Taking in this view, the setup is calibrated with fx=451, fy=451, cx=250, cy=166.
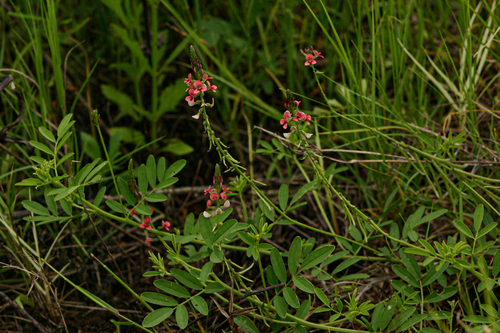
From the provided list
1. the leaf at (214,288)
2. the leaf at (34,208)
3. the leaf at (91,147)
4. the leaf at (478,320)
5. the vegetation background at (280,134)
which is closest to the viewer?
the leaf at (478,320)

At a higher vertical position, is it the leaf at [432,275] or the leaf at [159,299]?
the leaf at [159,299]

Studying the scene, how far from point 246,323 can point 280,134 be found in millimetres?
1208

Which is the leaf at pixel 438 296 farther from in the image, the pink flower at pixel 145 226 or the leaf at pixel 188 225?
the pink flower at pixel 145 226

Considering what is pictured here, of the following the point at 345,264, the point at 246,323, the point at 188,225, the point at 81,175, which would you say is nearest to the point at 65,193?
the point at 81,175

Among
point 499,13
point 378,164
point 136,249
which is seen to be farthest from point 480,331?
point 499,13

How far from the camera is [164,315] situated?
1242 mm

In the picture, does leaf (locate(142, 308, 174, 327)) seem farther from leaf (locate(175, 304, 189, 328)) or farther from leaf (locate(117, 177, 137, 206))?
leaf (locate(117, 177, 137, 206))

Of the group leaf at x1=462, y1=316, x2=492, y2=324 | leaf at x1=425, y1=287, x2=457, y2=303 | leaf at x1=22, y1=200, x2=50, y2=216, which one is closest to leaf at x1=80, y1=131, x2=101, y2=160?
leaf at x1=22, y1=200, x2=50, y2=216

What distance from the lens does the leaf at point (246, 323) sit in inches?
50.5

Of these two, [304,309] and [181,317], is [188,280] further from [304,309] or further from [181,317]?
[304,309]

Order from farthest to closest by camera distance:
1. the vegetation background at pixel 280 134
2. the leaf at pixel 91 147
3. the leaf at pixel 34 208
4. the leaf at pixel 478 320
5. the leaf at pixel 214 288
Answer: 1. the leaf at pixel 91 147
2. the vegetation background at pixel 280 134
3. the leaf at pixel 34 208
4. the leaf at pixel 214 288
5. the leaf at pixel 478 320

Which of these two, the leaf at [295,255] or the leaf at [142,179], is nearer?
the leaf at [295,255]

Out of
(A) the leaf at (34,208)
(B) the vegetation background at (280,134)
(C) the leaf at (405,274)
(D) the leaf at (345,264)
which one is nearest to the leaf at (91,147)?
(B) the vegetation background at (280,134)

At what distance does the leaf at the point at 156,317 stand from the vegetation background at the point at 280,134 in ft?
1.20
